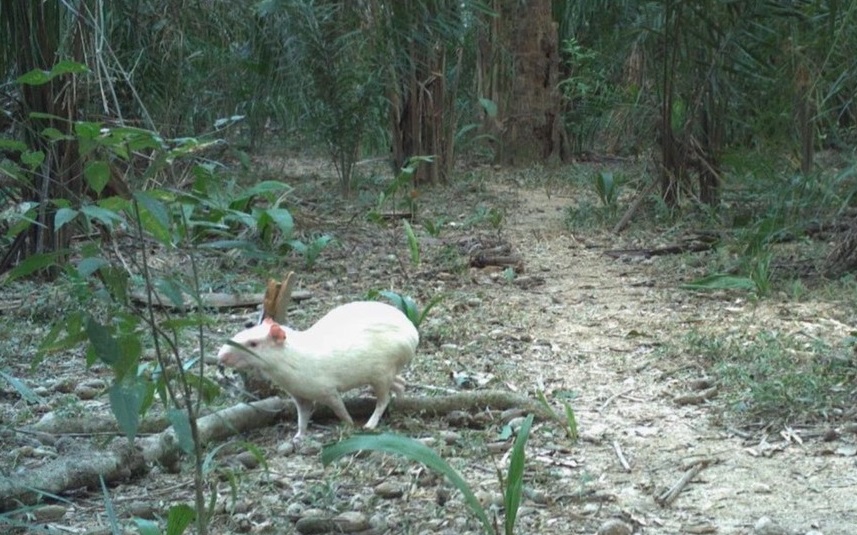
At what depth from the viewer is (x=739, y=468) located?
3195 millimetres

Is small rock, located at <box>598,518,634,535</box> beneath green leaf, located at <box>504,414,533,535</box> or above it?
beneath

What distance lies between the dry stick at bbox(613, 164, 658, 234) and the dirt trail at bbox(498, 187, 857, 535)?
824 millimetres

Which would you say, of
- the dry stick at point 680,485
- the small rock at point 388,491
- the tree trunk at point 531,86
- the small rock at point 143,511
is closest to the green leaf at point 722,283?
the dry stick at point 680,485

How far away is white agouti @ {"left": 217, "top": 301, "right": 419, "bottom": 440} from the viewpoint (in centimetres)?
342

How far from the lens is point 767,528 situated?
8.98 feet

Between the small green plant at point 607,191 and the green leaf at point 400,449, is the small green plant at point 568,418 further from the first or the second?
the small green plant at point 607,191

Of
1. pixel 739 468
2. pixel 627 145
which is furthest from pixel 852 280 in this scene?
pixel 627 145

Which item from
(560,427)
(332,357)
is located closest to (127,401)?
(332,357)

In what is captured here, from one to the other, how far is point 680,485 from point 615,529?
361 mm

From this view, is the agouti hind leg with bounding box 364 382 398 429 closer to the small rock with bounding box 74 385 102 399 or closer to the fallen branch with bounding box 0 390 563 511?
the fallen branch with bounding box 0 390 563 511

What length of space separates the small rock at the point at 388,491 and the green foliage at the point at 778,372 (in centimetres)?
122

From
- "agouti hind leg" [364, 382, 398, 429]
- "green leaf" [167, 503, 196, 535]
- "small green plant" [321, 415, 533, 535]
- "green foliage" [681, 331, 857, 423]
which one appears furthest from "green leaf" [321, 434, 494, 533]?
"green foliage" [681, 331, 857, 423]

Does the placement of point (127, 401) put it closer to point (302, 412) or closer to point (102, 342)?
point (102, 342)

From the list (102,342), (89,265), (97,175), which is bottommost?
(102,342)
